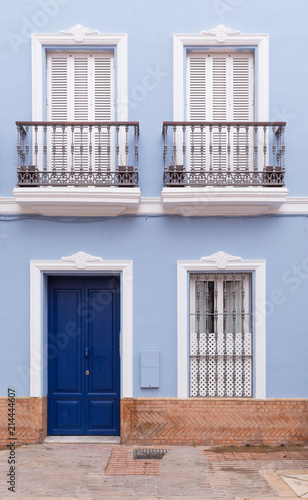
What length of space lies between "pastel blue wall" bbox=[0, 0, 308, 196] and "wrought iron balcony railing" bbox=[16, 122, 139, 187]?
0.25 m

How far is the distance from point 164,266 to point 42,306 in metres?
2.03

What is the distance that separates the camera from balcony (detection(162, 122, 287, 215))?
647 cm

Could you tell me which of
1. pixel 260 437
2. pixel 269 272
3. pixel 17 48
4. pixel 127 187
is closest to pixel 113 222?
pixel 127 187

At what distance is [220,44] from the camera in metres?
6.80

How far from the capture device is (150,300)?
6.71 meters

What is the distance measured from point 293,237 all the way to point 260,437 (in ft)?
10.3

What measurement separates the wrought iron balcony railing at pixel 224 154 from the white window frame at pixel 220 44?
0.94ft

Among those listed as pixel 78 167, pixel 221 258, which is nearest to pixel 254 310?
pixel 221 258

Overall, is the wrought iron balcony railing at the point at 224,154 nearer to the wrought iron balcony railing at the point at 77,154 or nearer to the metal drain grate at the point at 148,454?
the wrought iron balcony railing at the point at 77,154

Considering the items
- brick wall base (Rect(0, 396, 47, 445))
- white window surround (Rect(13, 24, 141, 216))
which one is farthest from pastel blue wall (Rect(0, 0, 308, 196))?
brick wall base (Rect(0, 396, 47, 445))

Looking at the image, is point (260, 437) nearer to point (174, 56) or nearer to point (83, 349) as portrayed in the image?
point (83, 349)

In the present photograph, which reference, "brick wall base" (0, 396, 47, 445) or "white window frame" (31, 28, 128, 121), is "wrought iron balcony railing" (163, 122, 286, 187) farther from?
"brick wall base" (0, 396, 47, 445)

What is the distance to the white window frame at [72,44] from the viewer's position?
673cm

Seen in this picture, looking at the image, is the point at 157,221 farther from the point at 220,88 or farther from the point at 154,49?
the point at 154,49
